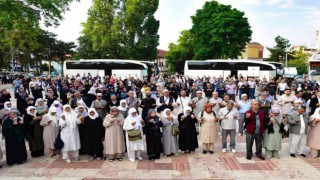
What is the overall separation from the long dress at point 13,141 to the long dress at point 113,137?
207cm

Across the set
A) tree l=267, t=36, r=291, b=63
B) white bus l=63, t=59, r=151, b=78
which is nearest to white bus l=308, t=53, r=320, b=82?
white bus l=63, t=59, r=151, b=78

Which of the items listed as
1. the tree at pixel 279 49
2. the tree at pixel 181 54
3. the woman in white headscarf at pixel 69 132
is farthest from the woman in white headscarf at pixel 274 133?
the tree at pixel 279 49

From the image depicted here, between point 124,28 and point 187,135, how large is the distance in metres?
34.8

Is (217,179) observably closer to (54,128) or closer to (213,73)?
(54,128)

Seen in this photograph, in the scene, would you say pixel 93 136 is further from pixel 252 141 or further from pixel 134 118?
pixel 252 141

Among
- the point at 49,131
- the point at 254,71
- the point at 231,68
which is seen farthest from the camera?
the point at 231,68

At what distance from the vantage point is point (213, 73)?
3300 cm

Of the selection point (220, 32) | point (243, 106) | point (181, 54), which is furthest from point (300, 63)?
point (243, 106)

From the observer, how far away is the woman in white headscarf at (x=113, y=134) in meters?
7.88

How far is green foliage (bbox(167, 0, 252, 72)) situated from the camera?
141ft

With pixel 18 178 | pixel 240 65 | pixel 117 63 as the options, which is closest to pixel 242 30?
pixel 240 65

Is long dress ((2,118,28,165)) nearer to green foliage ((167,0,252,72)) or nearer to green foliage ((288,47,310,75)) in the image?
green foliage ((167,0,252,72))

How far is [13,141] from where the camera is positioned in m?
7.70

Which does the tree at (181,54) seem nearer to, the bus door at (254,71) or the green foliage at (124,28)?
the green foliage at (124,28)
